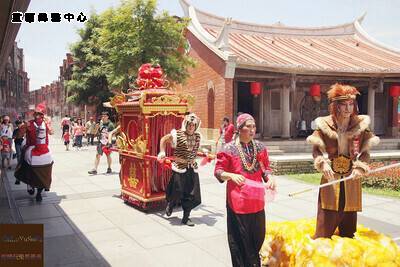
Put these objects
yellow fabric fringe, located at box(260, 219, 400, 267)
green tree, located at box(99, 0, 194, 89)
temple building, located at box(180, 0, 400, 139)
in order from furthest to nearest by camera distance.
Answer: temple building, located at box(180, 0, 400, 139), green tree, located at box(99, 0, 194, 89), yellow fabric fringe, located at box(260, 219, 400, 267)

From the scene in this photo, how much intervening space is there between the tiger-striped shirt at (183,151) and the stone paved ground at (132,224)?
2.94 ft

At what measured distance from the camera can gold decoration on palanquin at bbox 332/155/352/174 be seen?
3.48 m

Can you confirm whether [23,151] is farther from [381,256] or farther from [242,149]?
[381,256]

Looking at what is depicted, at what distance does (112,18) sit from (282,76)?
7.56 metres

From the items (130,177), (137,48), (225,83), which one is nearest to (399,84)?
(225,83)

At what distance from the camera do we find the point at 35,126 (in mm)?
7262

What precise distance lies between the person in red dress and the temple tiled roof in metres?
11.2

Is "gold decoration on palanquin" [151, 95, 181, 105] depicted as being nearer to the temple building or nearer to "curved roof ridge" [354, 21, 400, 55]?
the temple building

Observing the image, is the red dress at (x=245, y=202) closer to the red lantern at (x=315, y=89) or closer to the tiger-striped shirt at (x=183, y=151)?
the tiger-striped shirt at (x=183, y=151)

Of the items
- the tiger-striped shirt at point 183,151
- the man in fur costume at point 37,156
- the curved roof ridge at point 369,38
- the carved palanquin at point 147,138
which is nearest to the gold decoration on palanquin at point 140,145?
the carved palanquin at point 147,138

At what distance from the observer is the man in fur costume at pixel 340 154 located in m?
3.45

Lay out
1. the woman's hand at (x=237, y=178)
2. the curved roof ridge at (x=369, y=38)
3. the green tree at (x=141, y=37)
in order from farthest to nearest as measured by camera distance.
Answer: the curved roof ridge at (x=369, y=38) < the green tree at (x=141, y=37) < the woman's hand at (x=237, y=178)

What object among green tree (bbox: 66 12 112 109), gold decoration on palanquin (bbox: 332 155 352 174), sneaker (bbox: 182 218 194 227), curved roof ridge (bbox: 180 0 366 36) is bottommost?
sneaker (bbox: 182 218 194 227)

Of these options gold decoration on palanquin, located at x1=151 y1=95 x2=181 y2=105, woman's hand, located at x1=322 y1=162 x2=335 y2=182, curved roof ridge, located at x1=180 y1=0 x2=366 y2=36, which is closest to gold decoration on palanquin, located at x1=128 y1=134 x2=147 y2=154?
gold decoration on palanquin, located at x1=151 y1=95 x2=181 y2=105
